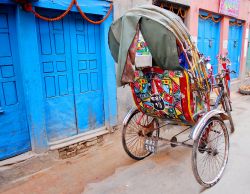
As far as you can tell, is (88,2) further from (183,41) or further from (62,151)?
(62,151)

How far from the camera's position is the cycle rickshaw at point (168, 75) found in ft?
7.89

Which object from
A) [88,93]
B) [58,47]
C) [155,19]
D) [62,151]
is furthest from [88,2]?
[62,151]

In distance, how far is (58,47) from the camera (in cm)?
353

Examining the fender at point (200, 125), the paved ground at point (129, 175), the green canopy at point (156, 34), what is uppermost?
the green canopy at point (156, 34)

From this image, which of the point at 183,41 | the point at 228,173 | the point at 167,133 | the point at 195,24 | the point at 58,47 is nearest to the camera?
the point at 183,41

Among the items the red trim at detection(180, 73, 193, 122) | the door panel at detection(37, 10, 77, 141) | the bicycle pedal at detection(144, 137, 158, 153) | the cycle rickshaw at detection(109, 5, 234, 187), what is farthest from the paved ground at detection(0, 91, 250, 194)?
the red trim at detection(180, 73, 193, 122)

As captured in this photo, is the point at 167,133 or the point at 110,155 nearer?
the point at 110,155

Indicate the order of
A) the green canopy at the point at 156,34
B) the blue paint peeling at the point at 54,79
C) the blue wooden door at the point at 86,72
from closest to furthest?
the green canopy at the point at 156,34
the blue paint peeling at the point at 54,79
the blue wooden door at the point at 86,72

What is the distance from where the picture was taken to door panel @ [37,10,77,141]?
3.40m

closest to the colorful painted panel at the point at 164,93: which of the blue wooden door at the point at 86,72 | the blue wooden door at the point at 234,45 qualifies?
the blue wooden door at the point at 86,72

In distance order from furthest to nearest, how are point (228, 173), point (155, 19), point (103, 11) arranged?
point (103, 11), point (228, 173), point (155, 19)

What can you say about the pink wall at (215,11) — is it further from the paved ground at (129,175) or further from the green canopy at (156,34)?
the green canopy at (156,34)

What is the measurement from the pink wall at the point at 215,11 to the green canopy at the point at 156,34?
12.6 feet

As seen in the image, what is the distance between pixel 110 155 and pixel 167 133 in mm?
1370
